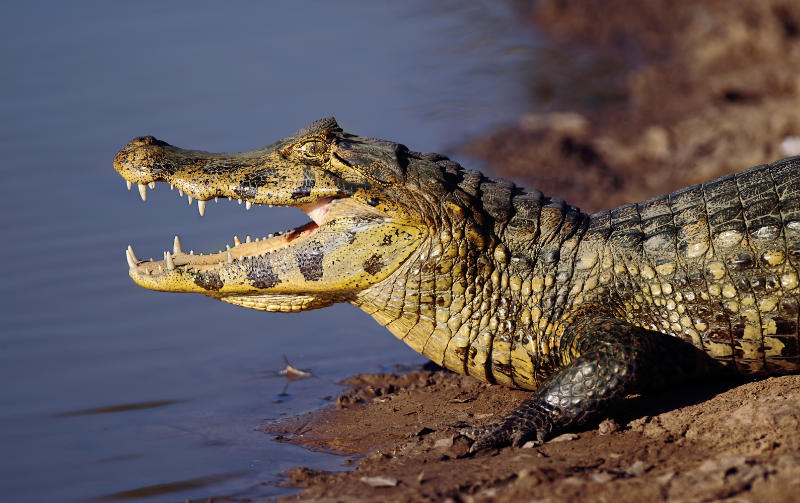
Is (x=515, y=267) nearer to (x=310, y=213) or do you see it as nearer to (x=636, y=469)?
(x=310, y=213)

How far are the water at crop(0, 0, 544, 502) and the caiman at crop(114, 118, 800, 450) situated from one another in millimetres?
910

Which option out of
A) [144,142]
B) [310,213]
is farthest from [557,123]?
[144,142]

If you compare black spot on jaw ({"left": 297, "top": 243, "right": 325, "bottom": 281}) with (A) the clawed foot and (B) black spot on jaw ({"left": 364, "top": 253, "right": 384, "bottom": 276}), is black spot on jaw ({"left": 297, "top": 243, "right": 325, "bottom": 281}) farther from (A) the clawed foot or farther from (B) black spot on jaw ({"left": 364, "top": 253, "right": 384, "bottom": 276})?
(A) the clawed foot

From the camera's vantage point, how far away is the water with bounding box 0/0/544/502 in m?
4.41

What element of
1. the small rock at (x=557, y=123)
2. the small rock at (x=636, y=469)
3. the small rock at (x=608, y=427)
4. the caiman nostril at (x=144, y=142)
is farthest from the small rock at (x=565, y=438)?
the small rock at (x=557, y=123)

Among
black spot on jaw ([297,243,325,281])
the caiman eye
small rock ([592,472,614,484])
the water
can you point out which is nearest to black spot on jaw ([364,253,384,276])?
black spot on jaw ([297,243,325,281])

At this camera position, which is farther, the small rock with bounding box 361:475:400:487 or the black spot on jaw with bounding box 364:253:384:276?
the black spot on jaw with bounding box 364:253:384:276

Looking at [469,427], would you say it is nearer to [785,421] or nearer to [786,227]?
[785,421]

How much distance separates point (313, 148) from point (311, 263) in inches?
25.2

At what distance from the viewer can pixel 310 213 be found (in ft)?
14.9

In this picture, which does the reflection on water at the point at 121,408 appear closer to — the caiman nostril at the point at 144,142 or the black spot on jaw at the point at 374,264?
the caiman nostril at the point at 144,142

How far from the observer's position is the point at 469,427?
384 cm

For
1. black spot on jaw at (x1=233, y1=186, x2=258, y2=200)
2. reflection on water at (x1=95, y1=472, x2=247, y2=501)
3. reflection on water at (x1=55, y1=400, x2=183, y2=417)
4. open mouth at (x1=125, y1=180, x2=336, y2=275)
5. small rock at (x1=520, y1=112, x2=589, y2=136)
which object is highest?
small rock at (x1=520, y1=112, x2=589, y2=136)

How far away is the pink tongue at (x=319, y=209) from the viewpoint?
4410 millimetres
